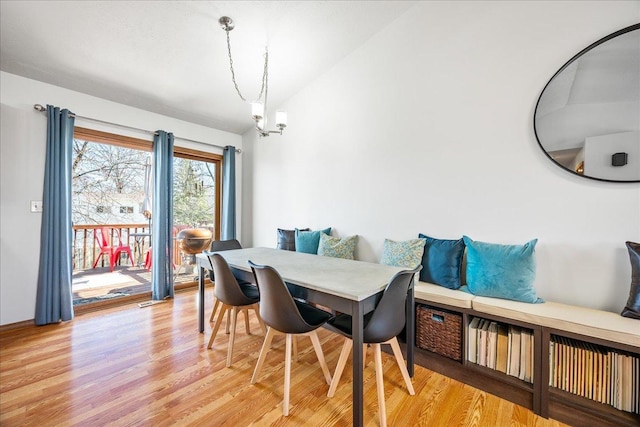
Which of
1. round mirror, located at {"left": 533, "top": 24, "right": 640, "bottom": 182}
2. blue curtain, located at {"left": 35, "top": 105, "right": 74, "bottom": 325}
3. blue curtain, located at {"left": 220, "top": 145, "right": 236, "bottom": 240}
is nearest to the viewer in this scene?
round mirror, located at {"left": 533, "top": 24, "right": 640, "bottom": 182}

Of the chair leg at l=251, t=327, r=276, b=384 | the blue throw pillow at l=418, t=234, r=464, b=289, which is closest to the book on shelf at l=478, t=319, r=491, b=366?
the blue throw pillow at l=418, t=234, r=464, b=289

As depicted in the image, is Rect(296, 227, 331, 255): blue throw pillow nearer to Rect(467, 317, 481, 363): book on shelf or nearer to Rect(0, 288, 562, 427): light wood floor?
Rect(0, 288, 562, 427): light wood floor

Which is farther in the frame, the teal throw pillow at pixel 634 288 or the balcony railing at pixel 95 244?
the balcony railing at pixel 95 244

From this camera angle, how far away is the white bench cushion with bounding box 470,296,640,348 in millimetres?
1355

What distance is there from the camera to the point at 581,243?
180 cm

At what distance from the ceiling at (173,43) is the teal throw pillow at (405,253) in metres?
2.27

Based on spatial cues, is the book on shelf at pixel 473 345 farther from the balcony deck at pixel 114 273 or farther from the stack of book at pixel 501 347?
the balcony deck at pixel 114 273

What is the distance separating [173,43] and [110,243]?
333cm

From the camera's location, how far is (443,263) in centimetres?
219

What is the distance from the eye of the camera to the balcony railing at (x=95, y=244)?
3920 mm

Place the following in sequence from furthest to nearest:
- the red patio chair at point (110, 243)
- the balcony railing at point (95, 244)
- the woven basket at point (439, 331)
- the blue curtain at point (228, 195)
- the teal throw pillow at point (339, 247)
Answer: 1. the blue curtain at point (228, 195)
2. the red patio chair at point (110, 243)
3. the balcony railing at point (95, 244)
4. the teal throw pillow at point (339, 247)
5. the woven basket at point (439, 331)

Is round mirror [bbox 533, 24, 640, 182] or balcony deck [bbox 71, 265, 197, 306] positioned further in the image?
balcony deck [bbox 71, 265, 197, 306]

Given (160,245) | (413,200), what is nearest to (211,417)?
(413,200)

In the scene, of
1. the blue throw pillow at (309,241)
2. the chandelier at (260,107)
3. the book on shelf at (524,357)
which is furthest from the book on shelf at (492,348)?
the chandelier at (260,107)
